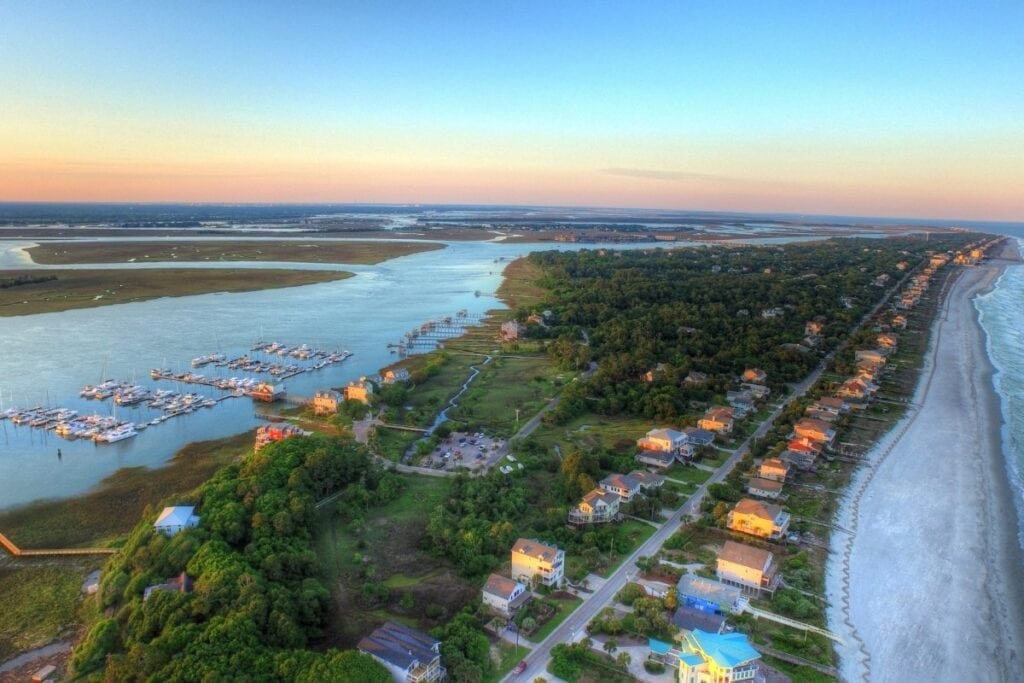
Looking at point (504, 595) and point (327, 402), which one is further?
point (327, 402)

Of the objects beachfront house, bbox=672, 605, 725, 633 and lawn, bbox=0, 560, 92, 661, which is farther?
lawn, bbox=0, 560, 92, 661

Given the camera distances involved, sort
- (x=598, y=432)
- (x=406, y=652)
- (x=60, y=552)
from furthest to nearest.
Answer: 1. (x=598, y=432)
2. (x=60, y=552)
3. (x=406, y=652)

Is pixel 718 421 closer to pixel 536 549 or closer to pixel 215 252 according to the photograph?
pixel 536 549

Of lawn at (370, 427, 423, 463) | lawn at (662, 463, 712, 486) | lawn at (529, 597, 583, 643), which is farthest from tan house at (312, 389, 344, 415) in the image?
lawn at (529, 597, 583, 643)

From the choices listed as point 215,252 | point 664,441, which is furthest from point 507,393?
point 215,252

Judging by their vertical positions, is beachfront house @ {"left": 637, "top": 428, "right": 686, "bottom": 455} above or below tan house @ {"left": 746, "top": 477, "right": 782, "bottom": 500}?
above

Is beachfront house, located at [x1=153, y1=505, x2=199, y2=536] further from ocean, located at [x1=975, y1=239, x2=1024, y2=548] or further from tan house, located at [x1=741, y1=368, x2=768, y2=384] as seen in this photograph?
tan house, located at [x1=741, y1=368, x2=768, y2=384]

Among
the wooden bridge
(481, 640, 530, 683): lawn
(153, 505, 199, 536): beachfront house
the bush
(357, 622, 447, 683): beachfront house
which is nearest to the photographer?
(357, 622, 447, 683): beachfront house
